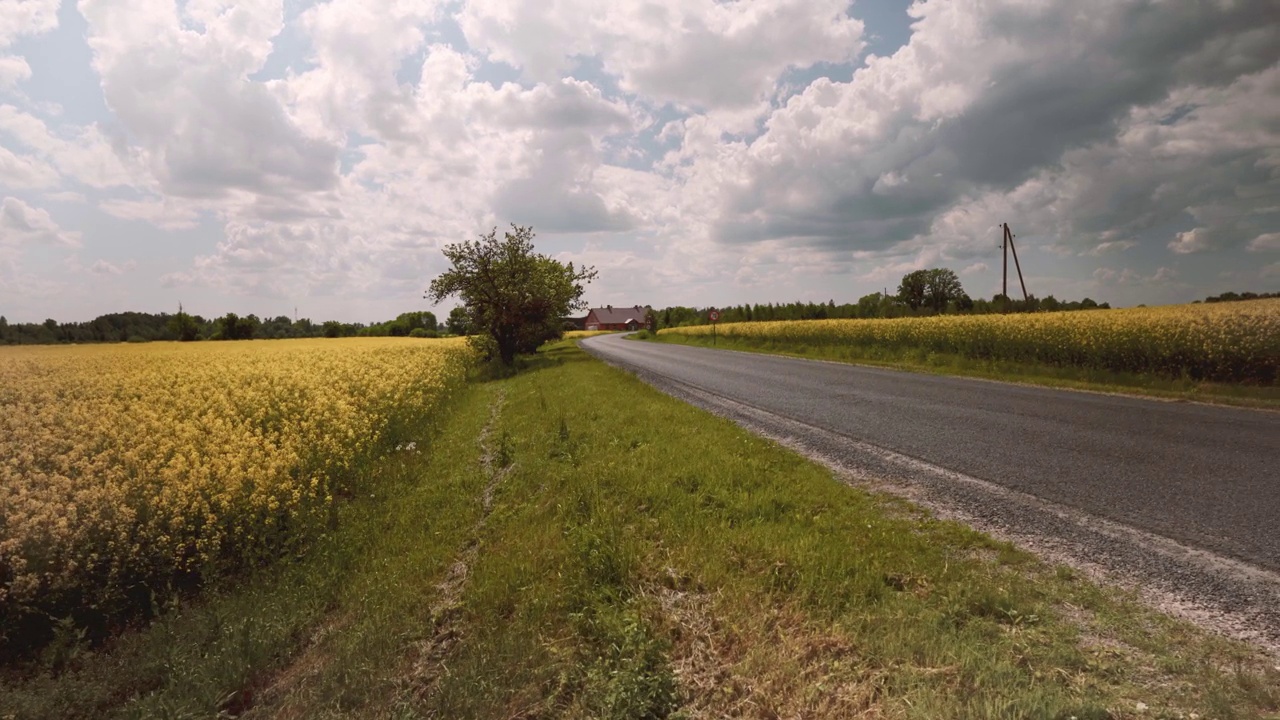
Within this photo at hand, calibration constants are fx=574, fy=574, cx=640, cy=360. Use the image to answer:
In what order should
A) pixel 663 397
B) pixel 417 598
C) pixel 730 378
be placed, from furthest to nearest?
pixel 730 378
pixel 663 397
pixel 417 598

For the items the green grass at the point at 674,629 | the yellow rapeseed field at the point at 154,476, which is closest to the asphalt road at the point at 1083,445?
the green grass at the point at 674,629

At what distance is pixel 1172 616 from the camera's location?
3.50 m

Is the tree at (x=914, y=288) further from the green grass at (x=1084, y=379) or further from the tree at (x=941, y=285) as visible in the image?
the green grass at (x=1084, y=379)

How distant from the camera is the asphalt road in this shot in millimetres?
5027

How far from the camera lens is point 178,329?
5241 centimetres

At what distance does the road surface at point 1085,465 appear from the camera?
172 inches

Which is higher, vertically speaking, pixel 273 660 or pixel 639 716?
pixel 639 716

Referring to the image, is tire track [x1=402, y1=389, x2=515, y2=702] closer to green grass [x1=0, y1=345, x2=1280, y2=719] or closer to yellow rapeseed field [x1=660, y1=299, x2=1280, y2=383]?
green grass [x1=0, y1=345, x2=1280, y2=719]

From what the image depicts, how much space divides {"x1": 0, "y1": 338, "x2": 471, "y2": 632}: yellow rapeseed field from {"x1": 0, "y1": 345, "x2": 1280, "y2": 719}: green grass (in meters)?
0.63

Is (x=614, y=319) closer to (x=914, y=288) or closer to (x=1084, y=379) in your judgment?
(x=914, y=288)

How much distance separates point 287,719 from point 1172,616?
5.72m

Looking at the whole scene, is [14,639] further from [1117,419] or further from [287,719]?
[1117,419]

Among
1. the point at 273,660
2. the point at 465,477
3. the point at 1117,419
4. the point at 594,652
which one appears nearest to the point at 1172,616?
the point at 594,652

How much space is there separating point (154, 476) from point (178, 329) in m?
59.5
